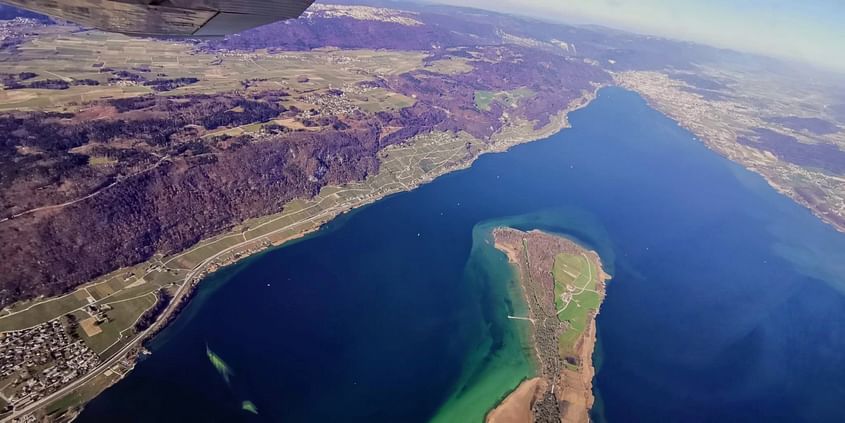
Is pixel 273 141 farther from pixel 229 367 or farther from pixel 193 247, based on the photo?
pixel 229 367

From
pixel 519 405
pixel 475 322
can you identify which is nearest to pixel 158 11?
pixel 519 405

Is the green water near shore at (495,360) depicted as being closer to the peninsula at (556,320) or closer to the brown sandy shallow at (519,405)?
the brown sandy shallow at (519,405)

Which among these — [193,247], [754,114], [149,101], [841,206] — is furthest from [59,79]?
[754,114]

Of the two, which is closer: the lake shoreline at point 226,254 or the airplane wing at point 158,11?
the airplane wing at point 158,11

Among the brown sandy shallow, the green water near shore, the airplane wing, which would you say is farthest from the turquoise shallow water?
the airplane wing

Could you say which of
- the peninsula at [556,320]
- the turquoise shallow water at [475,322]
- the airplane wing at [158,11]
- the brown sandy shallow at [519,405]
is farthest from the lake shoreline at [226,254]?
the airplane wing at [158,11]

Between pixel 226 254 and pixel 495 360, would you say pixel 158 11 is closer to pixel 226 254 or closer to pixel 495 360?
pixel 495 360

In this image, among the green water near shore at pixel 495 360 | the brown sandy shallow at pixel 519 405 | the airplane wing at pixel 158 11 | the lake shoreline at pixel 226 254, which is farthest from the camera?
the green water near shore at pixel 495 360
